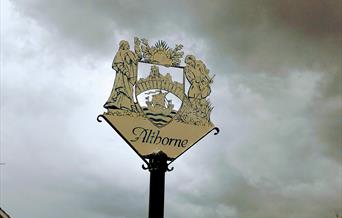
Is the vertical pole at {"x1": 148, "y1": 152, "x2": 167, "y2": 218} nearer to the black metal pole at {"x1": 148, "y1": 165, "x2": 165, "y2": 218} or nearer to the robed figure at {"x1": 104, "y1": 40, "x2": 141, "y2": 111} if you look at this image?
the black metal pole at {"x1": 148, "y1": 165, "x2": 165, "y2": 218}

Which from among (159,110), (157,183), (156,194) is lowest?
(156,194)

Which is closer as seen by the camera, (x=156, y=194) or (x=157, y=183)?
(x=156, y=194)

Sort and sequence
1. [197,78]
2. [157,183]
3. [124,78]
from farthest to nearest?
[197,78], [124,78], [157,183]

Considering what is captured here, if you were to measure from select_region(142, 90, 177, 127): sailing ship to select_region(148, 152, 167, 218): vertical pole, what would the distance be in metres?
0.76

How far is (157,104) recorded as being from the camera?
34.9ft

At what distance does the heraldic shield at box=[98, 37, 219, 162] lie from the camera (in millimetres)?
10320

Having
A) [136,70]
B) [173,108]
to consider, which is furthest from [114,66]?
[173,108]

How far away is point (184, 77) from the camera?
11188 mm

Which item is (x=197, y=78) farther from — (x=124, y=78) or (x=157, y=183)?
(x=157, y=183)

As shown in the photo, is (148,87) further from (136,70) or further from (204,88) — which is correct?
(204,88)

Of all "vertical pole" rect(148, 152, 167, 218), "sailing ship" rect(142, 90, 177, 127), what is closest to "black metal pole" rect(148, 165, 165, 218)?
"vertical pole" rect(148, 152, 167, 218)

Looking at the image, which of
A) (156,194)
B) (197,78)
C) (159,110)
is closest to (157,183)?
(156,194)

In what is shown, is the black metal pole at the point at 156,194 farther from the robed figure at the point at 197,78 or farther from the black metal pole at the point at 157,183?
the robed figure at the point at 197,78

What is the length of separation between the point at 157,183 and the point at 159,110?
5.21ft
